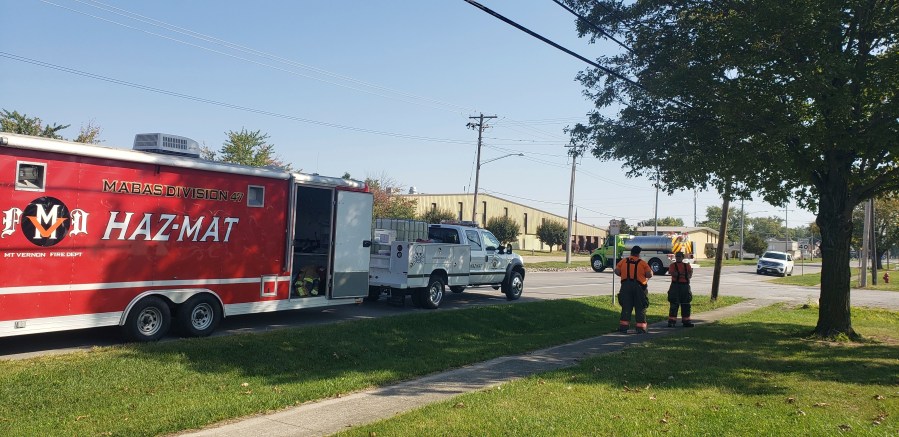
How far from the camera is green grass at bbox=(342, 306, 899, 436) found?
21.2 ft

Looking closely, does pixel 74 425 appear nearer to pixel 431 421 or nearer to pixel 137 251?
pixel 431 421

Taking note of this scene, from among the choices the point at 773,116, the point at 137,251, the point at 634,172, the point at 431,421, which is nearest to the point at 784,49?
the point at 773,116

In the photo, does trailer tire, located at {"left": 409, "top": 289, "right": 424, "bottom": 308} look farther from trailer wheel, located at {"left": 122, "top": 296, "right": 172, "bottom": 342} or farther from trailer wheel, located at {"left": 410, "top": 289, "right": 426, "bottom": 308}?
trailer wheel, located at {"left": 122, "top": 296, "right": 172, "bottom": 342}

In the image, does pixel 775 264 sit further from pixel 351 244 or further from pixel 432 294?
pixel 351 244

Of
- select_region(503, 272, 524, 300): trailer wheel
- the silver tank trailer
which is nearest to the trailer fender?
select_region(503, 272, 524, 300): trailer wheel

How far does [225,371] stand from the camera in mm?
8836

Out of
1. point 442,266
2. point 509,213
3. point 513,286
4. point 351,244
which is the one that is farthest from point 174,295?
point 509,213

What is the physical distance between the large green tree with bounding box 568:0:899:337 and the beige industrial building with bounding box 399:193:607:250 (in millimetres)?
46869

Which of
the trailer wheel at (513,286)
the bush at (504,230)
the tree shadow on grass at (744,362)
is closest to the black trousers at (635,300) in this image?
the tree shadow on grass at (744,362)

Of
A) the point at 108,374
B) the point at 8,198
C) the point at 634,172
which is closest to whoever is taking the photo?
the point at 108,374

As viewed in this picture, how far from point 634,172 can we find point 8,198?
12.5 meters

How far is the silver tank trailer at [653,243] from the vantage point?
3916 cm

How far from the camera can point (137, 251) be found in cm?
1026

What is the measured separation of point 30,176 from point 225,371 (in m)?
3.72
